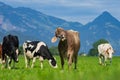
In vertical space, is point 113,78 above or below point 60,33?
below

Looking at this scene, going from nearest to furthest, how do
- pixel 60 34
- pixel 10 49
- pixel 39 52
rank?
pixel 60 34, pixel 10 49, pixel 39 52

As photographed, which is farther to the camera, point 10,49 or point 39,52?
point 39,52

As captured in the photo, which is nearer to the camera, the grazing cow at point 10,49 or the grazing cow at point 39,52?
the grazing cow at point 10,49

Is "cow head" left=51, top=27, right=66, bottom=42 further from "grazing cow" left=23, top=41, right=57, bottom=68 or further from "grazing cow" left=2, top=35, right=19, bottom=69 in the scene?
"grazing cow" left=23, top=41, right=57, bottom=68

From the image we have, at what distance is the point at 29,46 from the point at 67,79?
1062 inches

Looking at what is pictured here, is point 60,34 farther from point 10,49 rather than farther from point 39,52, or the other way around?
point 39,52

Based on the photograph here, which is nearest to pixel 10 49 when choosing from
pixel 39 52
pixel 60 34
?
pixel 39 52

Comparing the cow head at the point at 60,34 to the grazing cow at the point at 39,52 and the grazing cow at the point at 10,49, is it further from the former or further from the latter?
the grazing cow at the point at 39,52

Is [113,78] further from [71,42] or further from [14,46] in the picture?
[14,46]

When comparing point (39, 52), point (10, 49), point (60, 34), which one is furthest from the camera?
point (39, 52)

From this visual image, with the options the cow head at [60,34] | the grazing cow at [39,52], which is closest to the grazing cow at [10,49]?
the grazing cow at [39,52]

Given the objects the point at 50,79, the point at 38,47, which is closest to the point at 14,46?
the point at 38,47

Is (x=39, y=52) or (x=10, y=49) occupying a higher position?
(x=10, y=49)

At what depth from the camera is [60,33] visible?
14.7 m
